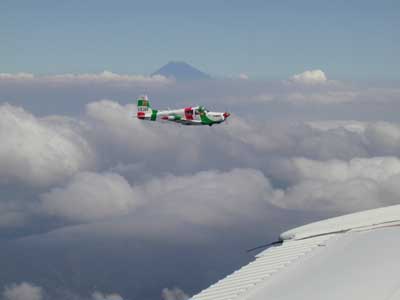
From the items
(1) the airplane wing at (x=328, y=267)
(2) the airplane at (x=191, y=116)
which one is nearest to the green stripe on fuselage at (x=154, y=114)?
(2) the airplane at (x=191, y=116)

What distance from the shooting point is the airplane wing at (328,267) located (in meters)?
14.6

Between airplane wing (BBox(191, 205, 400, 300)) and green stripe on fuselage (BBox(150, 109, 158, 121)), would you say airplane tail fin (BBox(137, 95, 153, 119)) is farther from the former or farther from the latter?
airplane wing (BBox(191, 205, 400, 300))

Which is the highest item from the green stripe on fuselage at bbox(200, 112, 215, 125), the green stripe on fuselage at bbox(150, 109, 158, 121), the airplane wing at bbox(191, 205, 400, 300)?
the green stripe on fuselage at bbox(150, 109, 158, 121)

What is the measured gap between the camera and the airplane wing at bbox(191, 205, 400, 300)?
14565 mm

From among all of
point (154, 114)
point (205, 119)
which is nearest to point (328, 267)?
point (205, 119)

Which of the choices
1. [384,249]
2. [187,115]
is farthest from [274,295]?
[187,115]

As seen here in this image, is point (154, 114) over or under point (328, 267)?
over

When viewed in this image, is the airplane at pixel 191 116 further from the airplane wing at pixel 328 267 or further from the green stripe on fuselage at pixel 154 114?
the airplane wing at pixel 328 267

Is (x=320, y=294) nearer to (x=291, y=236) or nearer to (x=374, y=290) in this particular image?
(x=374, y=290)

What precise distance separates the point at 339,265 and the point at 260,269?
9.40 ft

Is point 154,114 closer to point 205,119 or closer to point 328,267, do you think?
point 205,119

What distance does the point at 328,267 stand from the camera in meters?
17.1

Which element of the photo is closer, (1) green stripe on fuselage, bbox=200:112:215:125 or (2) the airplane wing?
(2) the airplane wing

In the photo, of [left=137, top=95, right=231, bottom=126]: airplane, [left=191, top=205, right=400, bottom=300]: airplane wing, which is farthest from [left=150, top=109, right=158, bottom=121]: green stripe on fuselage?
[left=191, top=205, right=400, bottom=300]: airplane wing
